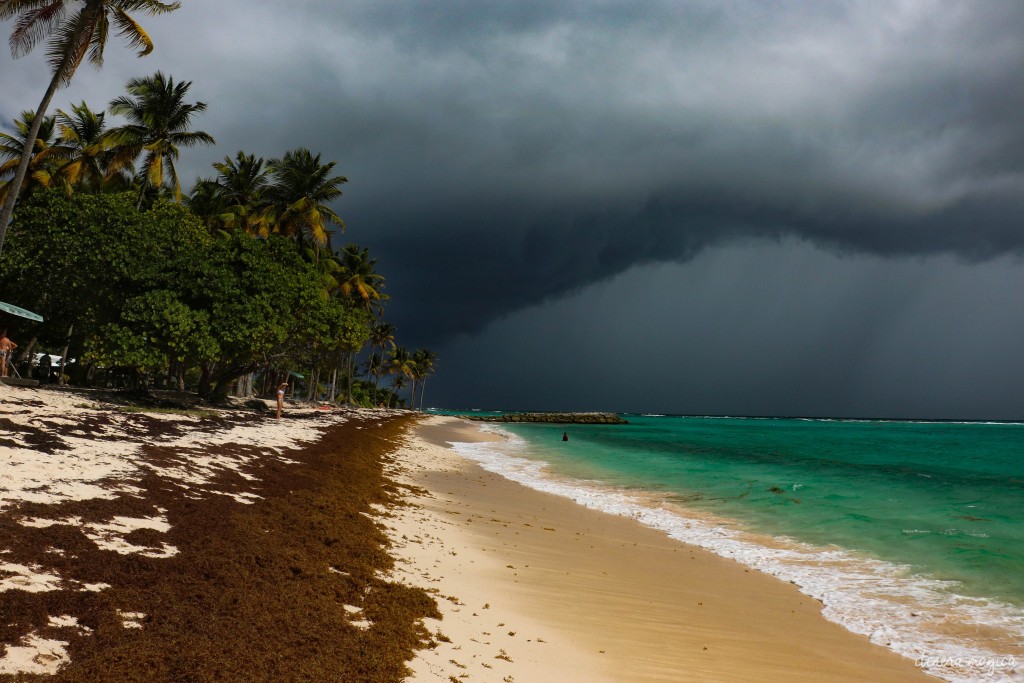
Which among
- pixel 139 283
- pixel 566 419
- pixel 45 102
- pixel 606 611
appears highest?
pixel 45 102

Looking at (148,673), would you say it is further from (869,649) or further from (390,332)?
(390,332)

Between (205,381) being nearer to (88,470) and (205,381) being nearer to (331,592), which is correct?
(88,470)

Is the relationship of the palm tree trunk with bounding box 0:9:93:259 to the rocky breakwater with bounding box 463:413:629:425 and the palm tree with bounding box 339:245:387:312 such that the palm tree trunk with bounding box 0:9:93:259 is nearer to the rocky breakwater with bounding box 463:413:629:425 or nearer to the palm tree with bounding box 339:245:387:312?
the palm tree with bounding box 339:245:387:312

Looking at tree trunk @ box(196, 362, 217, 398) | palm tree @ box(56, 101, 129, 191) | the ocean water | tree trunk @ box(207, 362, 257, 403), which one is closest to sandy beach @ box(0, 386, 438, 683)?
the ocean water

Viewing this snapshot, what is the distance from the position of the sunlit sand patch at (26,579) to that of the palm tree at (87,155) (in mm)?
34351

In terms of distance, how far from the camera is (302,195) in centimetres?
3934

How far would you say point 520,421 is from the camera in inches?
4454

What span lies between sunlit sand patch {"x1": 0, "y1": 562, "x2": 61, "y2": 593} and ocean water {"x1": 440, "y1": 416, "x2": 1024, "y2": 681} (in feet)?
29.6

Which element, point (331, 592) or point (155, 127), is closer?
point (331, 592)

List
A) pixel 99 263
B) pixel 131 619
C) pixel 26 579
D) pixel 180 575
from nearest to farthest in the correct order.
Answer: pixel 131 619
pixel 26 579
pixel 180 575
pixel 99 263

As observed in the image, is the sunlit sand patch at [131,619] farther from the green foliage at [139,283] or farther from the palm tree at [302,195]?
the palm tree at [302,195]

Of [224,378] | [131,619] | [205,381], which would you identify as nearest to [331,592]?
[131,619]

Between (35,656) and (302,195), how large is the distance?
1575 inches

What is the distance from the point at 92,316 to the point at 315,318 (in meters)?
9.77
